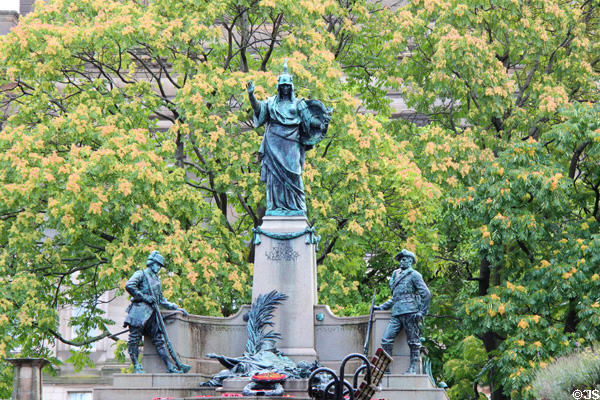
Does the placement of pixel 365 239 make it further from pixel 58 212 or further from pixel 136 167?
pixel 58 212

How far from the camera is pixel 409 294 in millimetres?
18047

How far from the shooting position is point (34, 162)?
25156mm

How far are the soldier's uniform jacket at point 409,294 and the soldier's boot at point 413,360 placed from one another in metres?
0.70

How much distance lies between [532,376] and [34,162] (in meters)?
13.3

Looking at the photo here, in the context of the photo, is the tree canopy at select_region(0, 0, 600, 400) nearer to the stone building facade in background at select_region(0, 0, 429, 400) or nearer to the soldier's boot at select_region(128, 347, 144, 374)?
the soldier's boot at select_region(128, 347, 144, 374)

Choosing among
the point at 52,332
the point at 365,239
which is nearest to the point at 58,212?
the point at 52,332

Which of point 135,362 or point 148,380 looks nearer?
point 148,380

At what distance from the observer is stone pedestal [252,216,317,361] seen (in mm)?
19062

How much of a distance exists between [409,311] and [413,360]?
2.99ft

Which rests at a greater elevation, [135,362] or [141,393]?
[135,362]

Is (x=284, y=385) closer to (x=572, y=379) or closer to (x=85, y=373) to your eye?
(x=572, y=379)

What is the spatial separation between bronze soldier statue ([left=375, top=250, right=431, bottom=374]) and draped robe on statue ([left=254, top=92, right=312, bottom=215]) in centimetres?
289

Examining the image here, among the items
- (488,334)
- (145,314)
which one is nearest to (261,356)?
(145,314)

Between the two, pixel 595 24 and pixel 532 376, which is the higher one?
pixel 595 24
